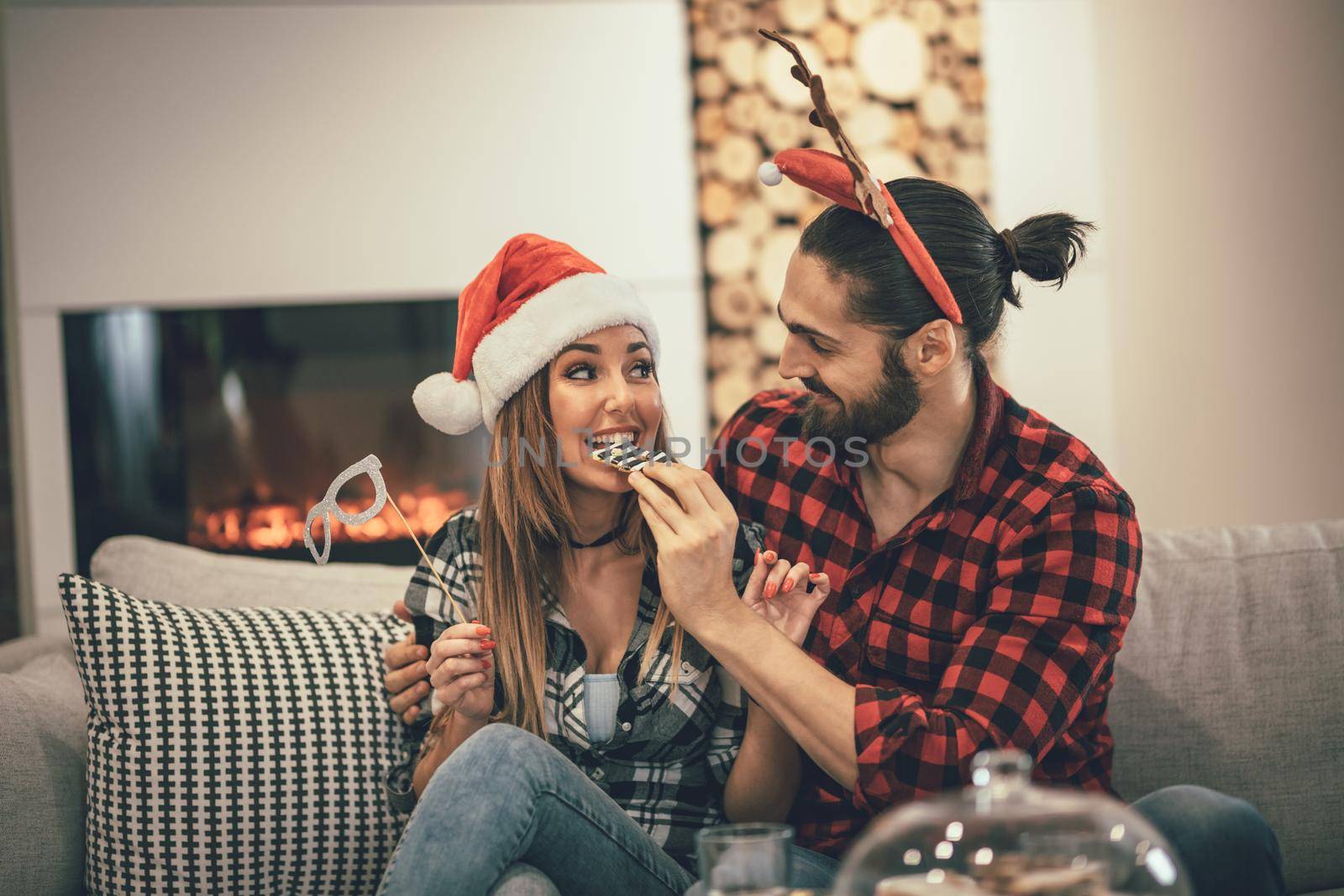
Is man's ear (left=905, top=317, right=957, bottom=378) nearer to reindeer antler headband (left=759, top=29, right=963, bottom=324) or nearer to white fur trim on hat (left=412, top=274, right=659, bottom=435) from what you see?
reindeer antler headband (left=759, top=29, right=963, bottom=324)

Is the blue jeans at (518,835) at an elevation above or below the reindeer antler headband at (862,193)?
below

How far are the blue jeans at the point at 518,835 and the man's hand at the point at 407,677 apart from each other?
0.26 m

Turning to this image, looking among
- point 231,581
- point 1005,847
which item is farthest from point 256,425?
point 1005,847

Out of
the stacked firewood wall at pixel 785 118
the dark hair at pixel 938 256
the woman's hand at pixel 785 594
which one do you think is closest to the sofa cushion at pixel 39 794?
the woman's hand at pixel 785 594

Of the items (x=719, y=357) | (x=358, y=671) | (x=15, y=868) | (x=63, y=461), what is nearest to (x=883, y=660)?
(x=358, y=671)

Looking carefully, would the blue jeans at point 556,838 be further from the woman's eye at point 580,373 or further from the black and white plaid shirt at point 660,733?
the woman's eye at point 580,373

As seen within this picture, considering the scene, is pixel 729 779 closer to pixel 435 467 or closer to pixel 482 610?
pixel 482 610

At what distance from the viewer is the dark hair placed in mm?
1642

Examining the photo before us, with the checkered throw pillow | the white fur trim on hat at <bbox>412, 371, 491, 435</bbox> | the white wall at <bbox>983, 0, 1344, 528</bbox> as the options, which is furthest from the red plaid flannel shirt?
the white wall at <bbox>983, 0, 1344, 528</bbox>

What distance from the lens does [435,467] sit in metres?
3.65

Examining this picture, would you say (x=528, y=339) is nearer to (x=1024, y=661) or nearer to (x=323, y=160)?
(x=1024, y=661)

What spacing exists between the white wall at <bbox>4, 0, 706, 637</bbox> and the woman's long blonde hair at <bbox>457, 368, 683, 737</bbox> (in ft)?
6.17

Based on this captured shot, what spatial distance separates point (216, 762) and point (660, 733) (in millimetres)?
582

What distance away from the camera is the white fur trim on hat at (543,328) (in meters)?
1.66
